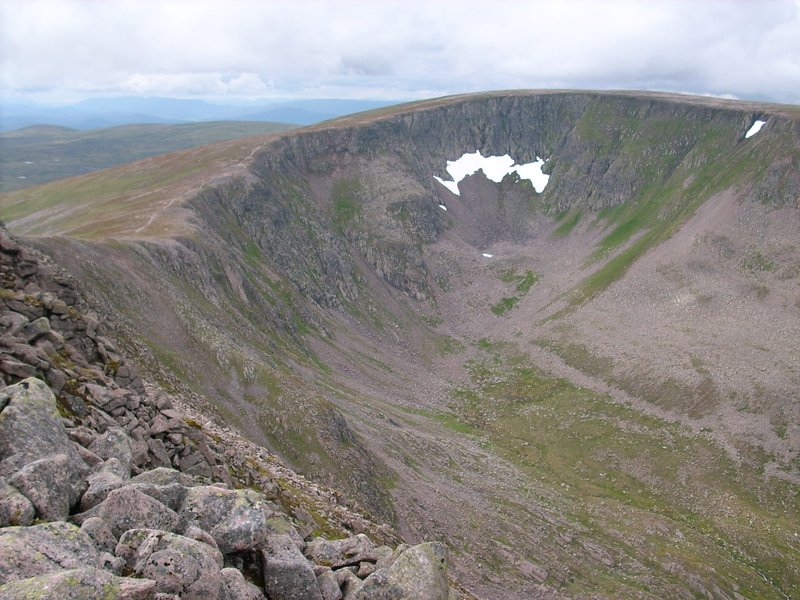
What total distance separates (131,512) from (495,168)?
553 feet

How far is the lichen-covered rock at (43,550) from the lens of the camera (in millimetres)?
9383

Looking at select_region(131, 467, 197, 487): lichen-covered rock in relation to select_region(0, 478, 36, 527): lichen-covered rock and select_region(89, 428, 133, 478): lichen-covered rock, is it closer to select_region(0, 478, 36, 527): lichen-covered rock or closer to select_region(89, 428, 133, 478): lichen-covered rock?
Result: select_region(89, 428, 133, 478): lichen-covered rock

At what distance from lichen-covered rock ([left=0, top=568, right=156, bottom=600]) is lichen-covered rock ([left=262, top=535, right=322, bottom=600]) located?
3.94 m

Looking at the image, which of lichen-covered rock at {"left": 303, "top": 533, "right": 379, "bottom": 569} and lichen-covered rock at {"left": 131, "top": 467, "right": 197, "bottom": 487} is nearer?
lichen-covered rock at {"left": 131, "top": 467, "right": 197, "bottom": 487}

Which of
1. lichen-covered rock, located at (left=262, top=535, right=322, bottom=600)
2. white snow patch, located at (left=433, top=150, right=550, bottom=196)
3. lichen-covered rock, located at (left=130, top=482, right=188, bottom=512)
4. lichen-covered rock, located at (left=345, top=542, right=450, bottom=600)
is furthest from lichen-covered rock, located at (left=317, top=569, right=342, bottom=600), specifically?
white snow patch, located at (left=433, top=150, right=550, bottom=196)

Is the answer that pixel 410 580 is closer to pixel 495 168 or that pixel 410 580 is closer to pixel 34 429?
pixel 34 429

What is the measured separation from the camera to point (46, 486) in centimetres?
1180

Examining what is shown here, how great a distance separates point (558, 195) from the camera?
504 ft

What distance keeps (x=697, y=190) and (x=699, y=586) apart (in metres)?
106

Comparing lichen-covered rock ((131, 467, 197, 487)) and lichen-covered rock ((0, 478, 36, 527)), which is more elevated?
lichen-covered rock ((0, 478, 36, 527))

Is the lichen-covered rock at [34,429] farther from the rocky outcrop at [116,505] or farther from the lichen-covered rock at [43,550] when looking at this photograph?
the lichen-covered rock at [43,550]

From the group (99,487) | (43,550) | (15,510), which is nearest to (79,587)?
(43,550)

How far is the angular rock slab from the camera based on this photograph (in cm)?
1034

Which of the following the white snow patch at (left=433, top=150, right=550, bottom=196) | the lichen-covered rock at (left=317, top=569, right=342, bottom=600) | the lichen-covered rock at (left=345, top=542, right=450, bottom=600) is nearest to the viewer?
the lichen-covered rock at (left=317, top=569, right=342, bottom=600)
